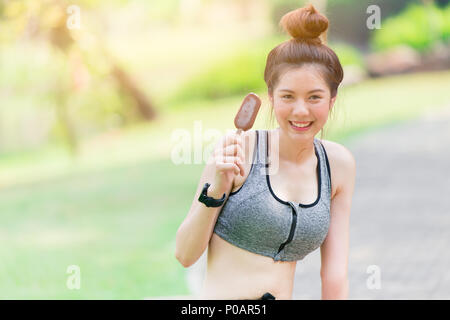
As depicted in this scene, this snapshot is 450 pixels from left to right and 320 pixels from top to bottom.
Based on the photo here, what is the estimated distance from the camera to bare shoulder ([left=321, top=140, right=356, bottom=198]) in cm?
255

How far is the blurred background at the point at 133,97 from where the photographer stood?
9062 mm

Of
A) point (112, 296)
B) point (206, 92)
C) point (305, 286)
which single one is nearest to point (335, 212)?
point (305, 286)

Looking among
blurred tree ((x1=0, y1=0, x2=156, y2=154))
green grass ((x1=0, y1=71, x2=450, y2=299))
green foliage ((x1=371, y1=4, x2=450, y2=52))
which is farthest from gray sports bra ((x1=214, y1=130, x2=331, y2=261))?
green foliage ((x1=371, y1=4, x2=450, y2=52))

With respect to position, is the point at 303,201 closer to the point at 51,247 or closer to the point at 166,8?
the point at 51,247

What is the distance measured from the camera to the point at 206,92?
50.4ft

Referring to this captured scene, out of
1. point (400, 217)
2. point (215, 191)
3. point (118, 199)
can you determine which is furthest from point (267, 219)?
point (118, 199)

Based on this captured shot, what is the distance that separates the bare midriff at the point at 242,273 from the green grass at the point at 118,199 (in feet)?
2.13

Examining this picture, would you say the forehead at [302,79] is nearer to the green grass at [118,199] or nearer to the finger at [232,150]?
the finger at [232,150]

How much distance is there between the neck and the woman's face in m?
0.10

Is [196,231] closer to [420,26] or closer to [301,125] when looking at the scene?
[301,125]

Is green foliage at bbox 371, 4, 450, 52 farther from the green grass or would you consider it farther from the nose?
the nose

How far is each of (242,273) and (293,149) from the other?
17.9 inches

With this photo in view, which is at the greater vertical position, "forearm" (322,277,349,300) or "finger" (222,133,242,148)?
"finger" (222,133,242,148)

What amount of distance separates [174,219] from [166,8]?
7472 mm
